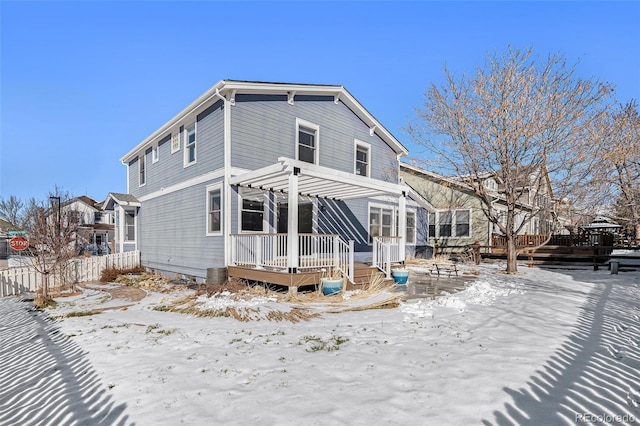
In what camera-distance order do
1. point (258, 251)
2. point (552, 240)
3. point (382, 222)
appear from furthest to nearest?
point (552, 240)
point (382, 222)
point (258, 251)

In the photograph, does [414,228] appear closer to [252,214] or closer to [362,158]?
[362,158]

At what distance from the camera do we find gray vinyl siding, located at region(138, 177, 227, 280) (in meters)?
11.5

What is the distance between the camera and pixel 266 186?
1088 centimetres

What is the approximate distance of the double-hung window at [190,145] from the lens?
491 inches

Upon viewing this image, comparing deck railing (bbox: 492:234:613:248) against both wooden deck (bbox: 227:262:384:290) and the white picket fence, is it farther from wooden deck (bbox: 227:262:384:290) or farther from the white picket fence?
the white picket fence

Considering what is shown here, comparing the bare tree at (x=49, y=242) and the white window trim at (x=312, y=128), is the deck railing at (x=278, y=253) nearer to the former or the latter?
the white window trim at (x=312, y=128)

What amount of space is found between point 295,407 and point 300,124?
10.6m

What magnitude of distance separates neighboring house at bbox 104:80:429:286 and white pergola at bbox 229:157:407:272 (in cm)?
3

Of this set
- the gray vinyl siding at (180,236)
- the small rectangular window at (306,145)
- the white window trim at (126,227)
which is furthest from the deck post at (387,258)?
the white window trim at (126,227)

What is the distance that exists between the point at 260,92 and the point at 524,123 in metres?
9.56

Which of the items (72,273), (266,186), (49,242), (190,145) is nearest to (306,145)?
(266,186)

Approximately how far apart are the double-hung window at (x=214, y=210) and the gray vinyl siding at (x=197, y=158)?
2.40ft

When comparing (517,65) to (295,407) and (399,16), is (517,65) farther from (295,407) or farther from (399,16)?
(295,407)

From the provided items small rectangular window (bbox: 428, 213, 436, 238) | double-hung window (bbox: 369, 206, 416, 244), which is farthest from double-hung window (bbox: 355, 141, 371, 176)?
small rectangular window (bbox: 428, 213, 436, 238)
